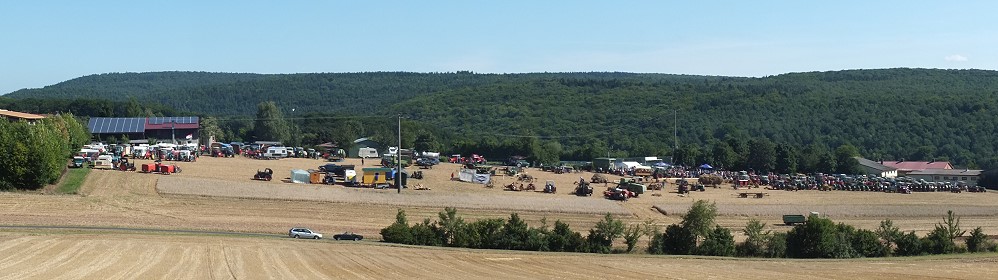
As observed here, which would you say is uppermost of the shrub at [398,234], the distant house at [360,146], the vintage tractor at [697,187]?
the distant house at [360,146]

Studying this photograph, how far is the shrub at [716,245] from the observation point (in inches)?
1822

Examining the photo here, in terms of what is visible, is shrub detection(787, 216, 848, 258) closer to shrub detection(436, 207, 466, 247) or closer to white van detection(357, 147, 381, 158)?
shrub detection(436, 207, 466, 247)

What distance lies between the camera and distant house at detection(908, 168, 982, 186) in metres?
104

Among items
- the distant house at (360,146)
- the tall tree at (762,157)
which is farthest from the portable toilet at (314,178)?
the tall tree at (762,157)

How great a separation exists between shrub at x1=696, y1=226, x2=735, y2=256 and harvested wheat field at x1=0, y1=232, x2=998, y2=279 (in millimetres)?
2863

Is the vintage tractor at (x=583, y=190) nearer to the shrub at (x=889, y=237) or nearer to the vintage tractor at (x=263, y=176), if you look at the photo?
the vintage tractor at (x=263, y=176)

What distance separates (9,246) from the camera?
122ft

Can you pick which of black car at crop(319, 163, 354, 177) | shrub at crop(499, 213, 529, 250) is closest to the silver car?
shrub at crop(499, 213, 529, 250)

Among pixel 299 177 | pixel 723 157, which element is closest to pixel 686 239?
pixel 299 177

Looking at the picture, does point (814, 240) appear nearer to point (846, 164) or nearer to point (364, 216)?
point (364, 216)

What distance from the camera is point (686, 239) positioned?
46.8m

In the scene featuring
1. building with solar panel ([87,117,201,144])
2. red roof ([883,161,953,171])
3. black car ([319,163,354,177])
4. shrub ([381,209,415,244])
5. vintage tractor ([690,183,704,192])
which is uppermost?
building with solar panel ([87,117,201,144])

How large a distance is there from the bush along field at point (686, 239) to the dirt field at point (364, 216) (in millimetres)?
2856

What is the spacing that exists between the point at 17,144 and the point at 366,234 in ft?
73.1
